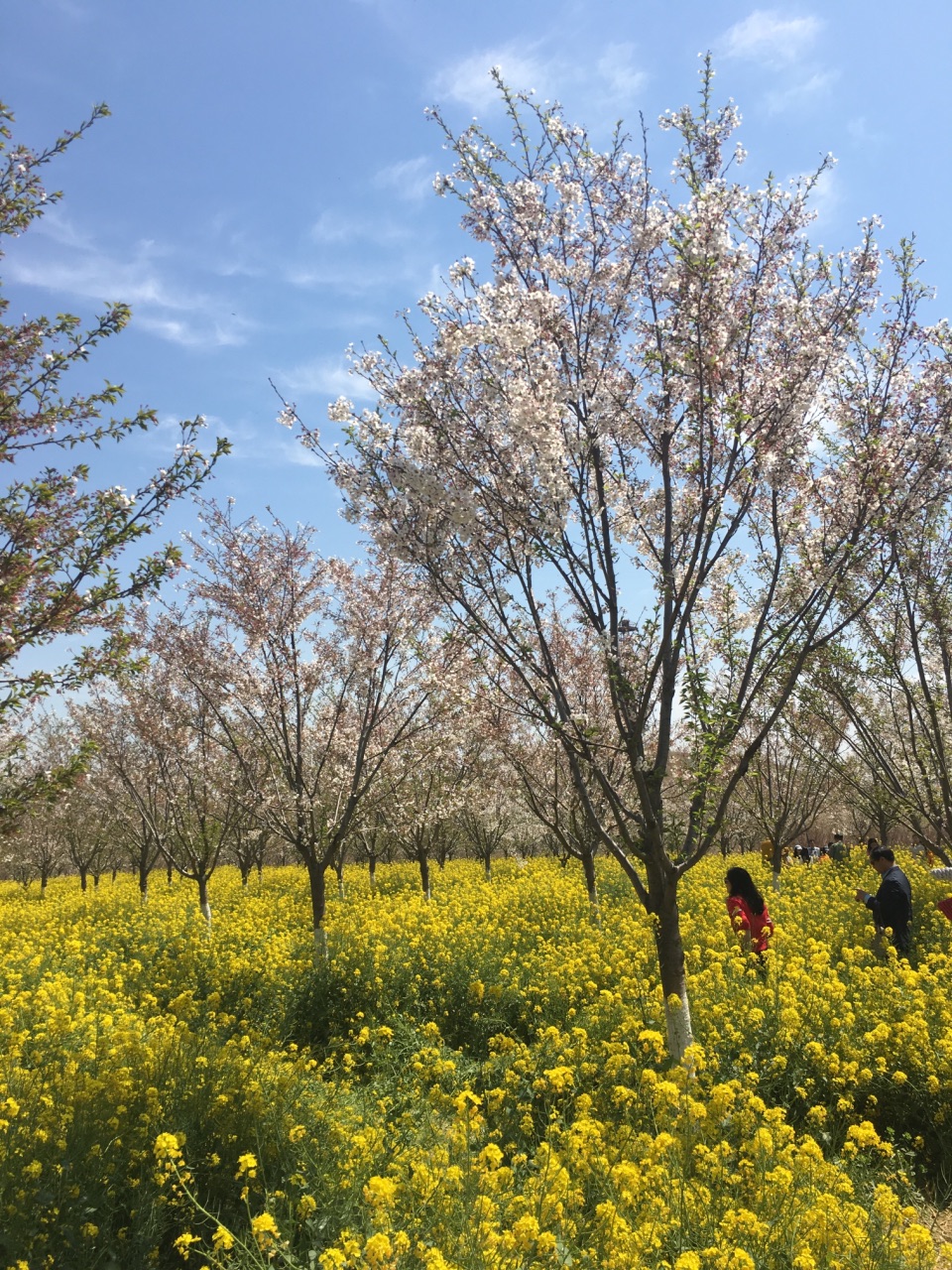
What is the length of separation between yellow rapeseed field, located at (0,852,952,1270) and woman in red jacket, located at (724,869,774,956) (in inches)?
18.9

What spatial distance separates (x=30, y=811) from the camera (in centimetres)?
484

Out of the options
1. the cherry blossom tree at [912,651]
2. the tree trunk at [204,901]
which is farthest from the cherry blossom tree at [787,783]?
the tree trunk at [204,901]

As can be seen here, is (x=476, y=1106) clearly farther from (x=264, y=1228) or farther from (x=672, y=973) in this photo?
(x=672, y=973)

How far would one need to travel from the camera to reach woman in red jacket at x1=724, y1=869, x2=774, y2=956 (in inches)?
380

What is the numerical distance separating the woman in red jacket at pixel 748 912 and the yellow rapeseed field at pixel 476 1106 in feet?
1.58

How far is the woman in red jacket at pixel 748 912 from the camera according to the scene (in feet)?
31.6

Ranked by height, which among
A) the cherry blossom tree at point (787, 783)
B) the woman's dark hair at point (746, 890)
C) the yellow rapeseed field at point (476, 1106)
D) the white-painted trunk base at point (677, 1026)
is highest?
the cherry blossom tree at point (787, 783)

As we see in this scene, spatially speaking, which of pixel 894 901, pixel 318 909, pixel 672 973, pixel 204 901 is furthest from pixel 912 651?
pixel 204 901

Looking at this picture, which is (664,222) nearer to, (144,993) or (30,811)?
(30,811)

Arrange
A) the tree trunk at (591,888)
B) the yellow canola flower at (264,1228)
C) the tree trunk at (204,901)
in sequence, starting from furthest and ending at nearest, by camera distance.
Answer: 1. the tree trunk at (204,901)
2. the tree trunk at (591,888)
3. the yellow canola flower at (264,1228)

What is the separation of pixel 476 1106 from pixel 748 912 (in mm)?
5887

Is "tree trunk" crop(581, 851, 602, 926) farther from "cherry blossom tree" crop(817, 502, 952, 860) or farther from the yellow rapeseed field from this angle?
"cherry blossom tree" crop(817, 502, 952, 860)

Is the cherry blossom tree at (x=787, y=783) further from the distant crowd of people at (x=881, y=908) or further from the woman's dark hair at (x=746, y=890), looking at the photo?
the woman's dark hair at (x=746, y=890)

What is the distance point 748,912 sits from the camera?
9.73 metres
